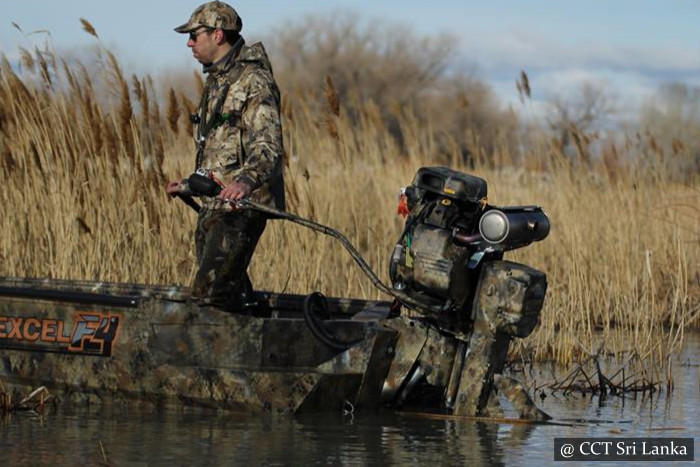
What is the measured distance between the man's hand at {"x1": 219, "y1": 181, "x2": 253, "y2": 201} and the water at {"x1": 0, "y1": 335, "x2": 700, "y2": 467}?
45.3 inches

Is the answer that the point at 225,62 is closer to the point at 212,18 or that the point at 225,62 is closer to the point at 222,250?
the point at 212,18

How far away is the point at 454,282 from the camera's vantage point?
305 inches

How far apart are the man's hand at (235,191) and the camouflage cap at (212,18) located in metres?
1.00

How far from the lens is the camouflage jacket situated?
27.1 ft

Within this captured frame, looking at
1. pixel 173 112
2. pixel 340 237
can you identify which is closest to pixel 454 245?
pixel 340 237

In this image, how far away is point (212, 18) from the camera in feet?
27.8

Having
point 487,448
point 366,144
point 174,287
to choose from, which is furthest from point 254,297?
point 366,144

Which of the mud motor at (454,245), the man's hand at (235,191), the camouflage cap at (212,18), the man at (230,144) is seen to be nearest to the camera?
the mud motor at (454,245)

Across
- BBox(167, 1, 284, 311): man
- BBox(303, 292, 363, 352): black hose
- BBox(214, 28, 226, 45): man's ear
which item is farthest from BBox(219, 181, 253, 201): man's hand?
BBox(214, 28, 226, 45): man's ear

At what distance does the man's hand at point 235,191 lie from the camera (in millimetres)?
7969

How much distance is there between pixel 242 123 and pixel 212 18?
0.61 meters

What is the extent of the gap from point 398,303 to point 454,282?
2.64 ft

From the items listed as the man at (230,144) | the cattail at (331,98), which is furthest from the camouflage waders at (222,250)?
the cattail at (331,98)

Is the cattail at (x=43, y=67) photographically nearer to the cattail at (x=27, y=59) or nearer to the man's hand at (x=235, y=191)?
the cattail at (x=27, y=59)
